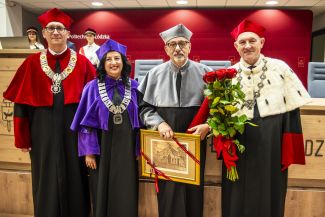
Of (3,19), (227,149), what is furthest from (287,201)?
(3,19)

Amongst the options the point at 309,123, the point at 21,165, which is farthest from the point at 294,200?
the point at 21,165

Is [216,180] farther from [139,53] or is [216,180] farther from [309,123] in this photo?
[139,53]

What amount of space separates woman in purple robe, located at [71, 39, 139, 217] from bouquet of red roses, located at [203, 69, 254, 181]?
0.52m

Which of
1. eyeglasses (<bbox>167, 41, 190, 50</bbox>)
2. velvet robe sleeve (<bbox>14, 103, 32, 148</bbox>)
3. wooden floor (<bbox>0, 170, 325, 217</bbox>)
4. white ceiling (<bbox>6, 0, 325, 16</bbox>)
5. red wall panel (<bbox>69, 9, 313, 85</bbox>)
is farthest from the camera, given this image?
red wall panel (<bbox>69, 9, 313, 85</bbox>)

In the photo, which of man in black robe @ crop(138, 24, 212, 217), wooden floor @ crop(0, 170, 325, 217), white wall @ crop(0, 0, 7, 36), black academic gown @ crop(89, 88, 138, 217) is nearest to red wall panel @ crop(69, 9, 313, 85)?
white wall @ crop(0, 0, 7, 36)

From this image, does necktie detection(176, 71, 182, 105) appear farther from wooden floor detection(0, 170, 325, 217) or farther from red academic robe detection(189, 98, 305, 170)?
wooden floor detection(0, 170, 325, 217)

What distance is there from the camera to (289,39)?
24.5 feet

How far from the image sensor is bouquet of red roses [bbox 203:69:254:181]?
151 cm

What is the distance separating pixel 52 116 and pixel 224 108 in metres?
1.15

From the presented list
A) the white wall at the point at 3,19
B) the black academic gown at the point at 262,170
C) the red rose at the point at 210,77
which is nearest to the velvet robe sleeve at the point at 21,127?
the red rose at the point at 210,77

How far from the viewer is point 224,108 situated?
4.99 feet

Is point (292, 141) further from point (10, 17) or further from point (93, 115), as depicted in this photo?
point (10, 17)

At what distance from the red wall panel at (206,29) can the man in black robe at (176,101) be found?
20.1 ft

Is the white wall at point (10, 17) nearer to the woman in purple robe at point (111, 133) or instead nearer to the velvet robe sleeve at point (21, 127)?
the velvet robe sleeve at point (21, 127)
